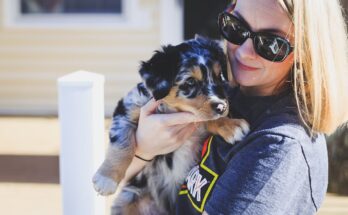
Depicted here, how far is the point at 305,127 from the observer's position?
1.69m

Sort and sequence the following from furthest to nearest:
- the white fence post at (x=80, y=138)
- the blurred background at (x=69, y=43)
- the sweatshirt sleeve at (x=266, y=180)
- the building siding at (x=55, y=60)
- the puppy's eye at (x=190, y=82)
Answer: the building siding at (x=55, y=60)
the blurred background at (x=69, y=43)
the white fence post at (x=80, y=138)
the puppy's eye at (x=190, y=82)
the sweatshirt sleeve at (x=266, y=180)

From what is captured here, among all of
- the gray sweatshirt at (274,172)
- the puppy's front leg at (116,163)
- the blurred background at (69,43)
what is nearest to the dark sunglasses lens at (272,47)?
the gray sweatshirt at (274,172)

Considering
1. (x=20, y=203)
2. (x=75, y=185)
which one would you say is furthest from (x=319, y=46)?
(x=20, y=203)

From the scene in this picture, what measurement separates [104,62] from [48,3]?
4.19 feet

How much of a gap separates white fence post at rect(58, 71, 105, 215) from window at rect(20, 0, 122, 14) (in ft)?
19.3

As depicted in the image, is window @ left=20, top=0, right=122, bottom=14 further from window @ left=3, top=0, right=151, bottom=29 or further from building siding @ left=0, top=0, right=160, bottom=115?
building siding @ left=0, top=0, right=160, bottom=115

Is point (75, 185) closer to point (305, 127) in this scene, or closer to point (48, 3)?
point (305, 127)

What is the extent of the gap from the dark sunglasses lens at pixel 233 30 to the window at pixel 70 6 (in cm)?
676

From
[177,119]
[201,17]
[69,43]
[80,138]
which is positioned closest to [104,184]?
[80,138]

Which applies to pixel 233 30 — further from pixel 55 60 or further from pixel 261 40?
pixel 55 60

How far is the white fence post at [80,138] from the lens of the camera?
2.75 meters

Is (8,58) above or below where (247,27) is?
below

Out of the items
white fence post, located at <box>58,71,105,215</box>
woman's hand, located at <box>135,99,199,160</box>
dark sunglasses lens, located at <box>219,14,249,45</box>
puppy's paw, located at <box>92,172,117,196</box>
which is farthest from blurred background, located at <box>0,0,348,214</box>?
dark sunglasses lens, located at <box>219,14,249,45</box>

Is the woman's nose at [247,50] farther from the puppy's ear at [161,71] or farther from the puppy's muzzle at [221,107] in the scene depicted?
the puppy's ear at [161,71]
